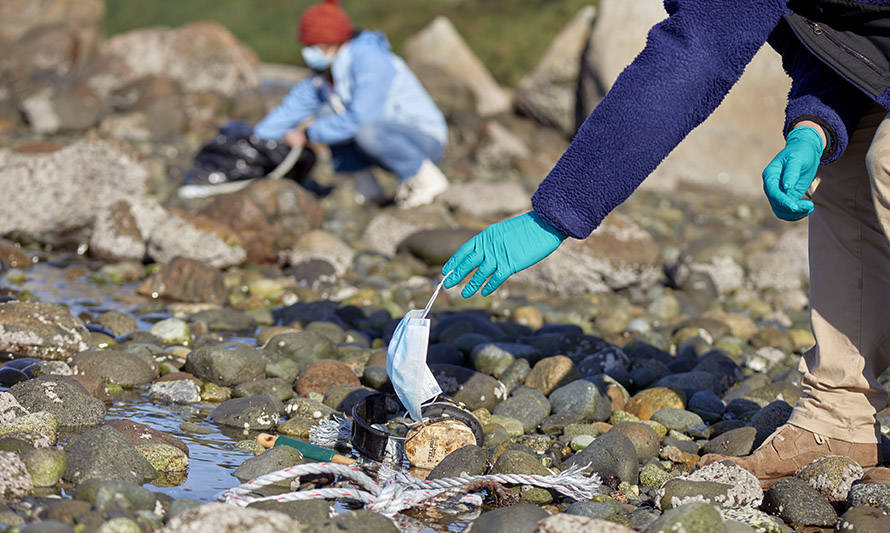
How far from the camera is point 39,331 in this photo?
4.11 metres

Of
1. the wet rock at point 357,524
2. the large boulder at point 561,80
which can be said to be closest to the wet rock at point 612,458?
the wet rock at point 357,524

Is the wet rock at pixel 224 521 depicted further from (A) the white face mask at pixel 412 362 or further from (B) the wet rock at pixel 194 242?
(B) the wet rock at pixel 194 242

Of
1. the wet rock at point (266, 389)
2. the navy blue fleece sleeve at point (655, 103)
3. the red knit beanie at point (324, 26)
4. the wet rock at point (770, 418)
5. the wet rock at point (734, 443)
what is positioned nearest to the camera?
the navy blue fleece sleeve at point (655, 103)

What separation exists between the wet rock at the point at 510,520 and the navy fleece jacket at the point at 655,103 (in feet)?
2.68

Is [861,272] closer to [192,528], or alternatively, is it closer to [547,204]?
[547,204]

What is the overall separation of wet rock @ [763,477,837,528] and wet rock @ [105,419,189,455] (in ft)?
6.44

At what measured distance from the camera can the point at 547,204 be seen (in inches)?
106

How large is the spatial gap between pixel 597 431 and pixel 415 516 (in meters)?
1.08

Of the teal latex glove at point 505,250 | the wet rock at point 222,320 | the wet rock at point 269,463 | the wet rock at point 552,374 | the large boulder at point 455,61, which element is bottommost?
the large boulder at point 455,61

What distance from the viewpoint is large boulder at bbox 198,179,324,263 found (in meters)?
6.44

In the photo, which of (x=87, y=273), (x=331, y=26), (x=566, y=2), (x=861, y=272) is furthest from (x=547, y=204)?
(x=566, y=2)

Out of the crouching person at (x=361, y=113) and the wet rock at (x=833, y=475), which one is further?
the crouching person at (x=361, y=113)

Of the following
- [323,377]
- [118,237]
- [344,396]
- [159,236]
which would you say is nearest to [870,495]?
[344,396]

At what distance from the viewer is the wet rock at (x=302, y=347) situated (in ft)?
14.5
